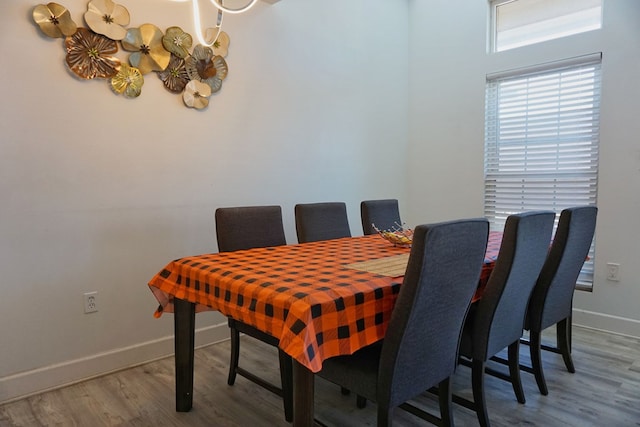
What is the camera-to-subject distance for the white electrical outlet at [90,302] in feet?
7.96

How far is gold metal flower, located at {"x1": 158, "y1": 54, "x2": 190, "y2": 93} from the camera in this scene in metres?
2.66

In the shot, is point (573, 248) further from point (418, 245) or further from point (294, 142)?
point (294, 142)

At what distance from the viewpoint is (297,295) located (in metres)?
1.36

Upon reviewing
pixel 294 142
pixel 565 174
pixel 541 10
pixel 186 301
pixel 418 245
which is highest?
pixel 541 10

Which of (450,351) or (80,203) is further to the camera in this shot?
(80,203)

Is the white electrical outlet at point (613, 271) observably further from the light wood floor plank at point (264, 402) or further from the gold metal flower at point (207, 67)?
the gold metal flower at point (207, 67)

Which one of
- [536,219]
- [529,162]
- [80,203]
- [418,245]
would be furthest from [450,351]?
[529,162]

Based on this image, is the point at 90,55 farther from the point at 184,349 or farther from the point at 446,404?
the point at 446,404

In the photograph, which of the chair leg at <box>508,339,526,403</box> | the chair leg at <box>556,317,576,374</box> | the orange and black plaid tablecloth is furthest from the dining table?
the chair leg at <box>556,317,576,374</box>

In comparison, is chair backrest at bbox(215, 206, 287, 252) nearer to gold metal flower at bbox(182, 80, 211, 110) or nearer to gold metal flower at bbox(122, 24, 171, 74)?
gold metal flower at bbox(182, 80, 211, 110)

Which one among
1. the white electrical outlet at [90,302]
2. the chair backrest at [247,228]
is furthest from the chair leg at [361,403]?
the white electrical outlet at [90,302]

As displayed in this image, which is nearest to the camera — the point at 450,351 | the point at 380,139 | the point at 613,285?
the point at 450,351

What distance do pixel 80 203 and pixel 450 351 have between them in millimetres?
2074

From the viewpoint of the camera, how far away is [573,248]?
2166mm
